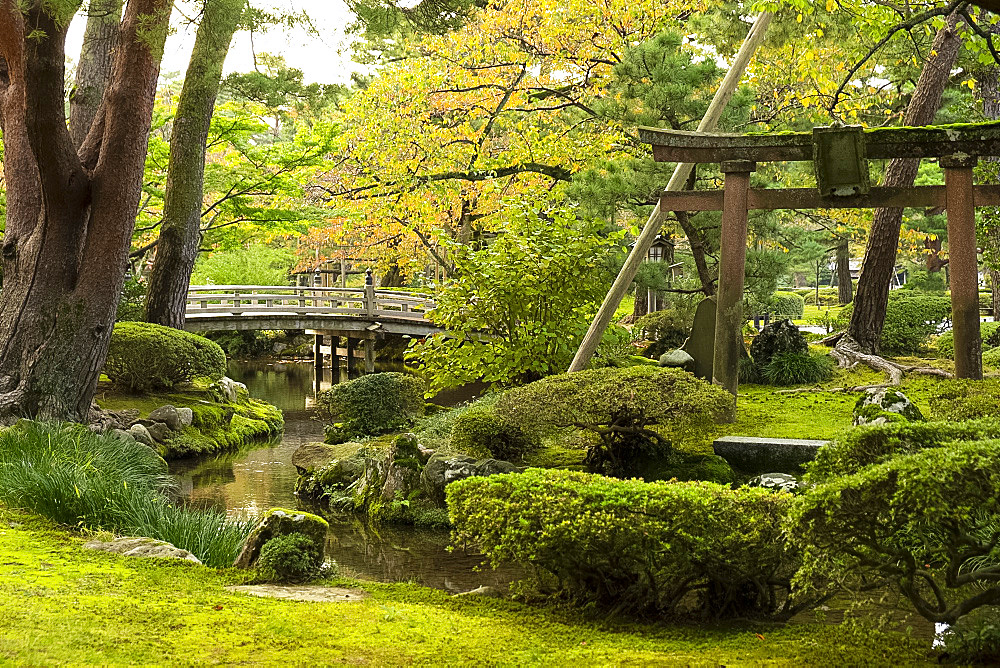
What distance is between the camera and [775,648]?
4.28 m

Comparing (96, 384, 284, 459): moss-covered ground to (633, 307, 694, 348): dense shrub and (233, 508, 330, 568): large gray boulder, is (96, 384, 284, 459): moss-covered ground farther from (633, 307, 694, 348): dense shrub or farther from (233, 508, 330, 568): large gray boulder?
(233, 508, 330, 568): large gray boulder

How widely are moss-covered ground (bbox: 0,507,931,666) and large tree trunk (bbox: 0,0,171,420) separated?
14.8 feet

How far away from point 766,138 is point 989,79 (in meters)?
9.03

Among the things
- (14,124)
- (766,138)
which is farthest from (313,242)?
(766,138)

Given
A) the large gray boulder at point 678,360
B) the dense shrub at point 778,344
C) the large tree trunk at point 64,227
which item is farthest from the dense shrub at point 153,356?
the dense shrub at point 778,344

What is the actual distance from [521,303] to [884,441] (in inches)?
282

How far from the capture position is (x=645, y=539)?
4.82 m

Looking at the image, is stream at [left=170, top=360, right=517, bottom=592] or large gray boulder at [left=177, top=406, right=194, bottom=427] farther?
large gray boulder at [left=177, top=406, right=194, bottom=427]

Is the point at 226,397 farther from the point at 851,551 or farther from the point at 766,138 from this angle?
the point at 851,551

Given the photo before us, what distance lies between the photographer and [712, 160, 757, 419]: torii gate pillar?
32.6 ft

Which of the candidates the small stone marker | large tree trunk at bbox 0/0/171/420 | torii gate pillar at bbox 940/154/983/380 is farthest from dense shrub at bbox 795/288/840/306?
large tree trunk at bbox 0/0/171/420

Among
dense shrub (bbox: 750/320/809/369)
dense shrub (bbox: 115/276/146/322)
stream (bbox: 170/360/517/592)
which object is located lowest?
stream (bbox: 170/360/517/592)

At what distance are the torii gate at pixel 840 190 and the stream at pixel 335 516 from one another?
384cm

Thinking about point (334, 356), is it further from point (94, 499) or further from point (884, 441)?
point (884, 441)
